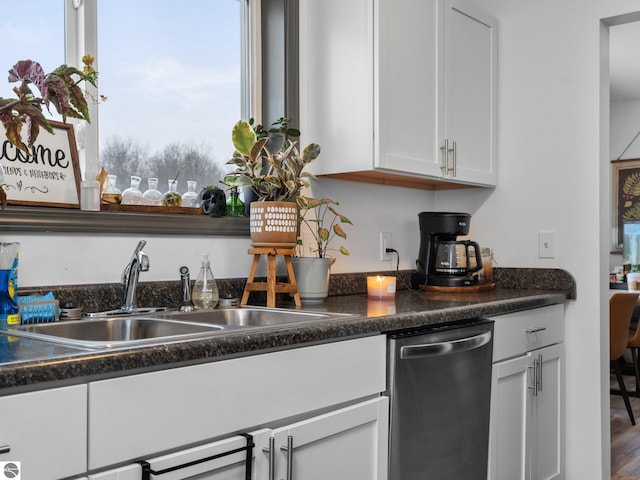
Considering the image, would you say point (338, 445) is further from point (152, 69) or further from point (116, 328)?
point (152, 69)

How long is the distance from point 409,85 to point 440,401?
1168mm

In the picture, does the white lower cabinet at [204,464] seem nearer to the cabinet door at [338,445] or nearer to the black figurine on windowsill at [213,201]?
the cabinet door at [338,445]

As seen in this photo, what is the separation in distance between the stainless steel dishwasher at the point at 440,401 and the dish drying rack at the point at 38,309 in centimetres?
86

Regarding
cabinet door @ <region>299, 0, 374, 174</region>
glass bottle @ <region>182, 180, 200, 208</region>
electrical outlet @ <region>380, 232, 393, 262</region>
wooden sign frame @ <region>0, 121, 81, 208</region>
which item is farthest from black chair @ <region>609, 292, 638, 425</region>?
wooden sign frame @ <region>0, 121, 81, 208</region>

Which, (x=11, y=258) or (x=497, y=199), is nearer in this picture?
(x=11, y=258)

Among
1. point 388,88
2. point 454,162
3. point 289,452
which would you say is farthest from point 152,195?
point 454,162

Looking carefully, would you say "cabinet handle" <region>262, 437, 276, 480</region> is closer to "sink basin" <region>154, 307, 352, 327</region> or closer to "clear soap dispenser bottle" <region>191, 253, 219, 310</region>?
"sink basin" <region>154, 307, 352, 327</region>

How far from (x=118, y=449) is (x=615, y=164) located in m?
6.43

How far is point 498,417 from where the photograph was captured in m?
2.27

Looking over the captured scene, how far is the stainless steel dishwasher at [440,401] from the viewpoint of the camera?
69.5 inches

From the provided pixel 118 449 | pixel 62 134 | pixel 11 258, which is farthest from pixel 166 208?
pixel 118 449

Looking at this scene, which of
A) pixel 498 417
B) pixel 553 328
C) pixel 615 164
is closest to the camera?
pixel 498 417

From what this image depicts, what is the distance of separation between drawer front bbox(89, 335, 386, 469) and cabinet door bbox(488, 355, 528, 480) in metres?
0.76

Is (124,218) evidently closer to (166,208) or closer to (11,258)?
(166,208)
